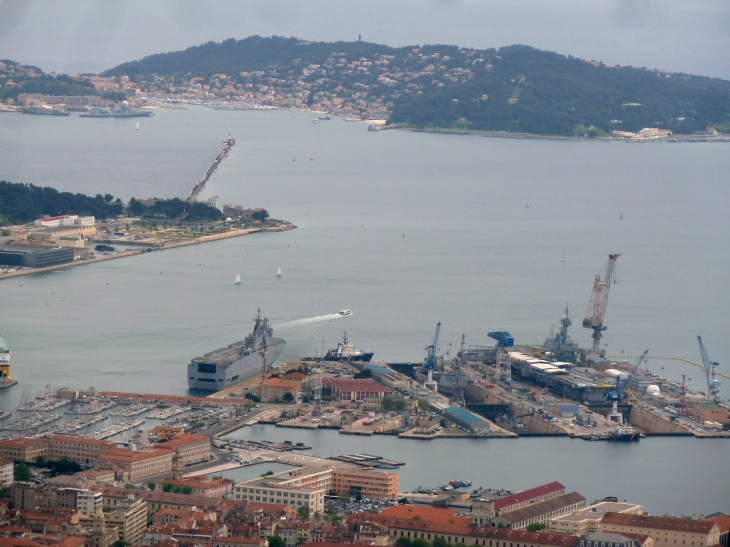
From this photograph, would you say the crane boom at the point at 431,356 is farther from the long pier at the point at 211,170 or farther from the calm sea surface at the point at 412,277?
the long pier at the point at 211,170

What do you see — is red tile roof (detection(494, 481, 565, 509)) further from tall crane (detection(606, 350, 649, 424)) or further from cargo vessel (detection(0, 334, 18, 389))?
cargo vessel (detection(0, 334, 18, 389))

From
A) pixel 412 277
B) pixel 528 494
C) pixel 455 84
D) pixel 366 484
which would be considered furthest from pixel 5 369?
pixel 455 84

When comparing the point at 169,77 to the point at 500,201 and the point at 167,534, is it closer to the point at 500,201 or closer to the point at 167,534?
the point at 500,201

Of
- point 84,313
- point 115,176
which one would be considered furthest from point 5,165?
point 84,313

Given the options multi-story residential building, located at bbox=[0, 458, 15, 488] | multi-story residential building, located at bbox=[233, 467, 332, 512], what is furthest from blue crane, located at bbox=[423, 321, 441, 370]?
multi-story residential building, located at bbox=[0, 458, 15, 488]

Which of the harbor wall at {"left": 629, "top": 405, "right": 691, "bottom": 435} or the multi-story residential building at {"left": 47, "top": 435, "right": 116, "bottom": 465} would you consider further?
the harbor wall at {"left": 629, "top": 405, "right": 691, "bottom": 435}

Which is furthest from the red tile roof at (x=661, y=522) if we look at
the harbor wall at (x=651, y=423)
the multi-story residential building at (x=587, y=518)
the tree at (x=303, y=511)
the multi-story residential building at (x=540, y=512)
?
the harbor wall at (x=651, y=423)
